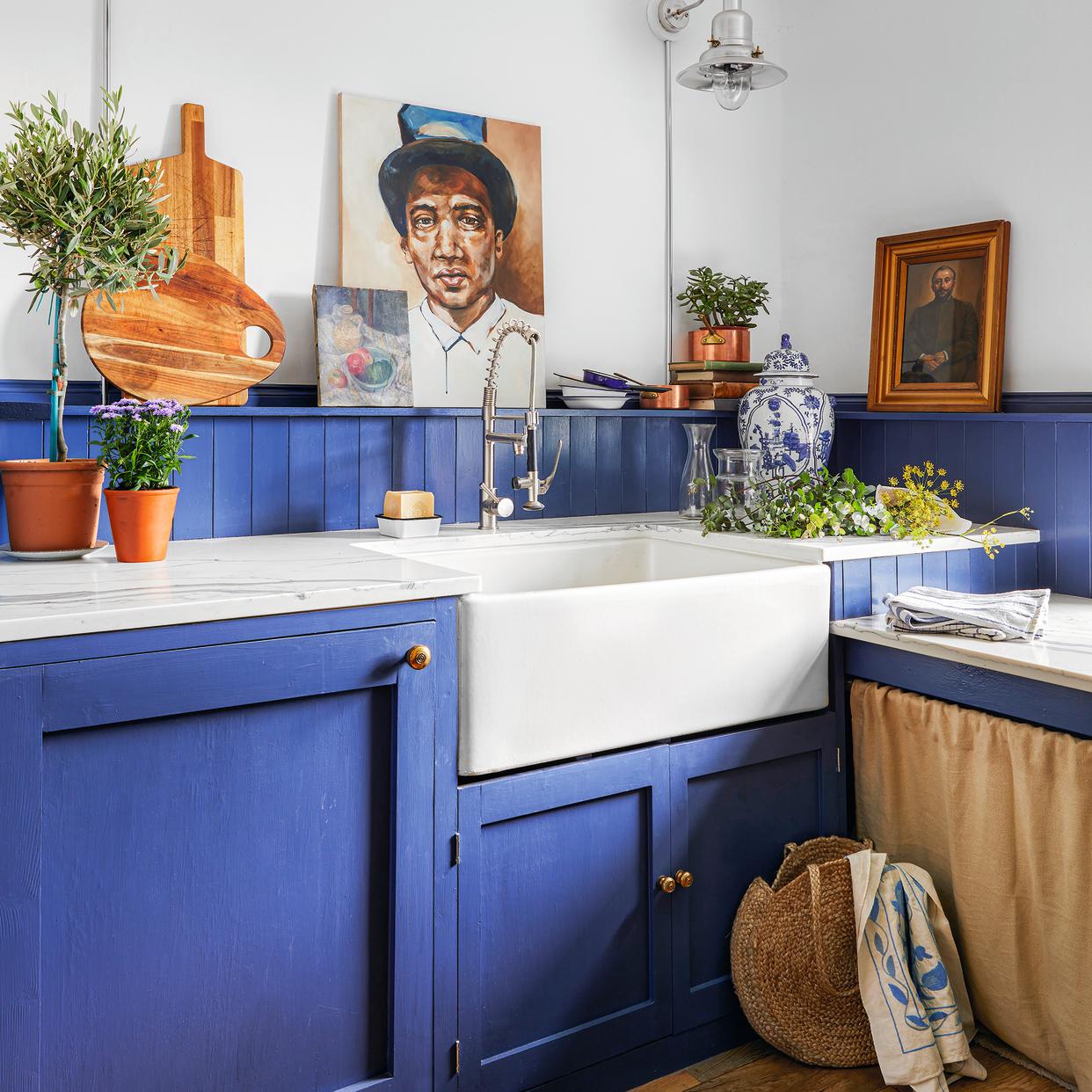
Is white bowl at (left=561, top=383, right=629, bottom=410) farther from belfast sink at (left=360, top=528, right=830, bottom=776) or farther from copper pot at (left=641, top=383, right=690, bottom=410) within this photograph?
belfast sink at (left=360, top=528, right=830, bottom=776)

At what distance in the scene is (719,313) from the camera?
2.89 m

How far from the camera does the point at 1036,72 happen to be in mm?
2438

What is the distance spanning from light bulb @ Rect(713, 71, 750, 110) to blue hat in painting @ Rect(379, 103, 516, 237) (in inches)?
21.0

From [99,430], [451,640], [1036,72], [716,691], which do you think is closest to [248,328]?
[99,430]

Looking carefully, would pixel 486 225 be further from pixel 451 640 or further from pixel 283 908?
pixel 283 908

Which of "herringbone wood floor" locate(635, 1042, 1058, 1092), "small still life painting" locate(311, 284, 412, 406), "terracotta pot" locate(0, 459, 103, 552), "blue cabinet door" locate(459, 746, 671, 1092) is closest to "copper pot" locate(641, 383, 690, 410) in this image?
"small still life painting" locate(311, 284, 412, 406)

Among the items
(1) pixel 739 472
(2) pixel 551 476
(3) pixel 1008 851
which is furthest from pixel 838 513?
(3) pixel 1008 851

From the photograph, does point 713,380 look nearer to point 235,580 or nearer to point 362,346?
point 362,346

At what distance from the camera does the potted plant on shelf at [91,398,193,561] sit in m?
1.76

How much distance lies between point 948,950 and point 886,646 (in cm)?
55

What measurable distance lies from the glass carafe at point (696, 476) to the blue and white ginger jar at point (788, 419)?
0.37 feet

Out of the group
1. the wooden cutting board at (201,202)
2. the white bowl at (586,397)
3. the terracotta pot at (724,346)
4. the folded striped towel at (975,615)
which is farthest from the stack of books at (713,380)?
the wooden cutting board at (201,202)

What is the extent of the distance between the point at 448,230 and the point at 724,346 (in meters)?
0.82

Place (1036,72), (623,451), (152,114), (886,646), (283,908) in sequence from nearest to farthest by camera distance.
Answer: (283,908), (886,646), (152,114), (1036,72), (623,451)
